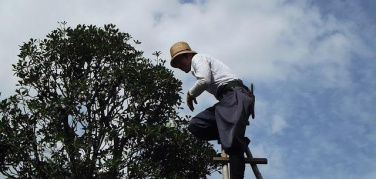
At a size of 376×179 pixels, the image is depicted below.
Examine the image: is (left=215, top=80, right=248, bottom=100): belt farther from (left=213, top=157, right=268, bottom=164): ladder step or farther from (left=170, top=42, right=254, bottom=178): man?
(left=213, top=157, right=268, bottom=164): ladder step

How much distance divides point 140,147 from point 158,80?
2.24 metres

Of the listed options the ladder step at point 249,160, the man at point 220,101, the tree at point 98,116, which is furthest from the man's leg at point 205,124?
the tree at point 98,116

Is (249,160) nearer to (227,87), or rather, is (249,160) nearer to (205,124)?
(205,124)

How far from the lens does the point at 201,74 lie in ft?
16.1

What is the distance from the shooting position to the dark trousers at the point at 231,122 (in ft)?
15.4

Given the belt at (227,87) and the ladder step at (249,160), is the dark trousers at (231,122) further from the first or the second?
the ladder step at (249,160)

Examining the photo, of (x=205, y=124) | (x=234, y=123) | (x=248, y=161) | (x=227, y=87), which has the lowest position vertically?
(x=248, y=161)

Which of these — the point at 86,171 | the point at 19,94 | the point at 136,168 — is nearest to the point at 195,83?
the point at 136,168

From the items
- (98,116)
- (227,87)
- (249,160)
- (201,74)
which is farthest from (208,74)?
(98,116)

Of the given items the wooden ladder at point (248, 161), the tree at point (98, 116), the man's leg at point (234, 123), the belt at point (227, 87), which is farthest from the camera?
the tree at point (98, 116)

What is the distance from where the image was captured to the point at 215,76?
16.8 feet

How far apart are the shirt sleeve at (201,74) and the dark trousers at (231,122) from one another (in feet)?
0.88

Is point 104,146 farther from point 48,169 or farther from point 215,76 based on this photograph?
point 215,76

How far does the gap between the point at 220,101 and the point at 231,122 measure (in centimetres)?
37
